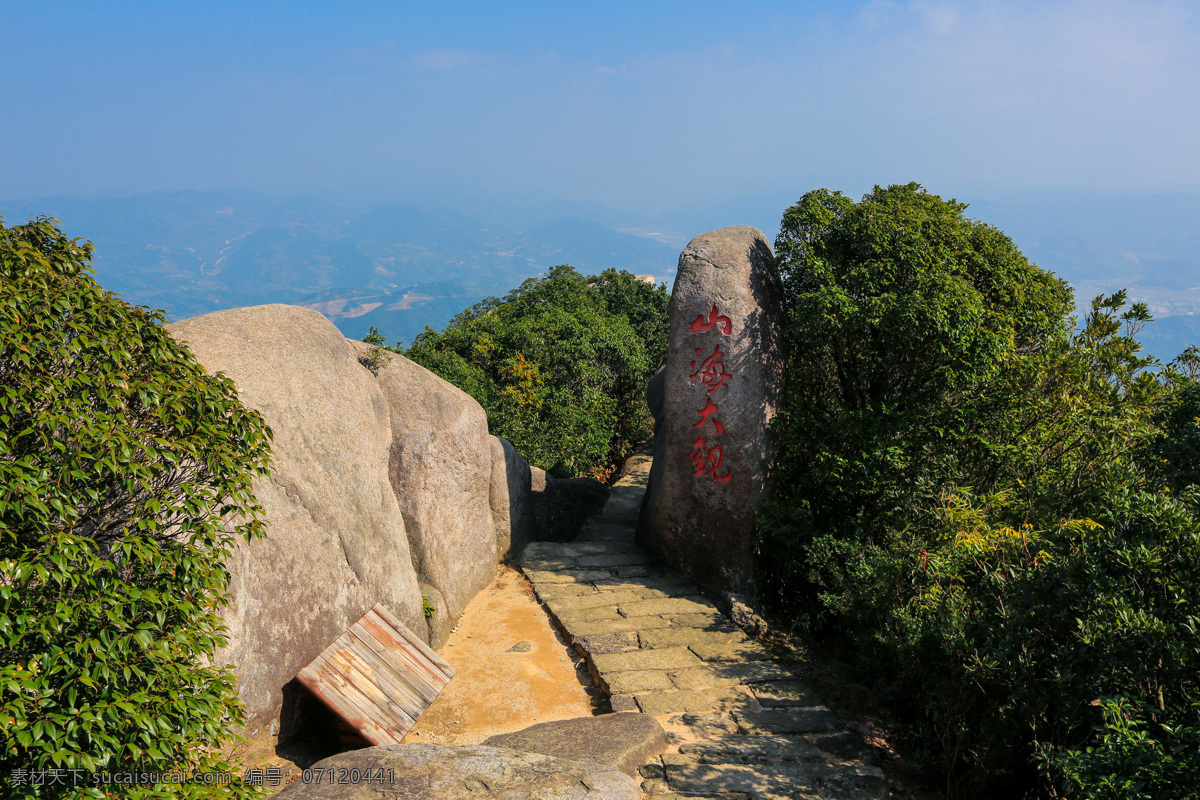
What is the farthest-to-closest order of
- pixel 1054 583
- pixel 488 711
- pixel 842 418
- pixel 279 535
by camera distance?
1. pixel 842 418
2. pixel 488 711
3. pixel 279 535
4. pixel 1054 583

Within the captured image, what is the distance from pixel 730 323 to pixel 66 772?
7.05 metres

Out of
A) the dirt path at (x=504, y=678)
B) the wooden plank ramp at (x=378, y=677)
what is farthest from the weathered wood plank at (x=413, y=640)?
the dirt path at (x=504, y=678)

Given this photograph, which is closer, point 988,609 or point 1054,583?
point 1054,583

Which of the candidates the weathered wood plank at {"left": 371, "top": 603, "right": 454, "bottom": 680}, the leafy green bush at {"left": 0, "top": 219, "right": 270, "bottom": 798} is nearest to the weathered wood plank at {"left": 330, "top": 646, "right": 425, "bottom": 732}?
the weathered wood plank at {"left": 371, "top": 603, "right": 454, "bottom": 680}

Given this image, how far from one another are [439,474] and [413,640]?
2.18 meters

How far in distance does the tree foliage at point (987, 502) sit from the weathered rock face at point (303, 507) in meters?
4.47

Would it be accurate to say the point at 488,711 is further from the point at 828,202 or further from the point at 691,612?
the point at 828,202

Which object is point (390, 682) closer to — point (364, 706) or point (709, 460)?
point (364, 706)

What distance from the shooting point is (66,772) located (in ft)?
9.90

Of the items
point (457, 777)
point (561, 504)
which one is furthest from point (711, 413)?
point (457, 777)

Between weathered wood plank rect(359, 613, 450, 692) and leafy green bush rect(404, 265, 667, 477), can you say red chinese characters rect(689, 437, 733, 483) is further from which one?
leafy green bush rect(404, 265, 667, 477)

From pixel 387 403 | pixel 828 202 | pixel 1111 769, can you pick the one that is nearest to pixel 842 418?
pixel 828 202

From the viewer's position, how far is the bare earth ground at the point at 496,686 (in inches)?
218

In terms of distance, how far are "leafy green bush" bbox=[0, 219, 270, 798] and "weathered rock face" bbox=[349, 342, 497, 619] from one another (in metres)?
3.76
